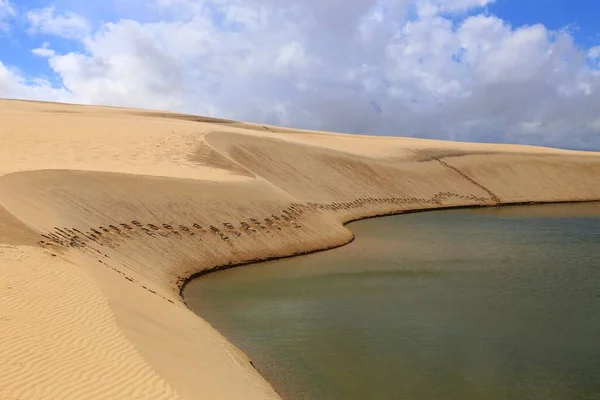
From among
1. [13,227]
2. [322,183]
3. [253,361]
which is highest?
[322,183]

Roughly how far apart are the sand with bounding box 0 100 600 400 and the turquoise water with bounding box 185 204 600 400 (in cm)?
100

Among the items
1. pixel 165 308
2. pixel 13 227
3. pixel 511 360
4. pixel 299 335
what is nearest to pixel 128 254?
pixel 13 227

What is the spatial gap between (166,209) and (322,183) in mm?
14116

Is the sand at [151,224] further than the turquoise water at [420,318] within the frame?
No

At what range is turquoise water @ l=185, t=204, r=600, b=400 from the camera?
8781 millimetres

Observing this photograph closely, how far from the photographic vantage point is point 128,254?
A: 1430 cm

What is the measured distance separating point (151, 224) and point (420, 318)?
329 inches

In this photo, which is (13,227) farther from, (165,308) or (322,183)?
(322,183)

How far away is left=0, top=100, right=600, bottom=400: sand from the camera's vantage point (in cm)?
709

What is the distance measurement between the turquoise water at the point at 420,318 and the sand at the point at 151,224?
3.28 feet

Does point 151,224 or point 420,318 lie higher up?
point 151,224

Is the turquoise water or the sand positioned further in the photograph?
the turquoise water

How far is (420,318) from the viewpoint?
39.1 ft

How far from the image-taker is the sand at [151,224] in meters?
7.09
